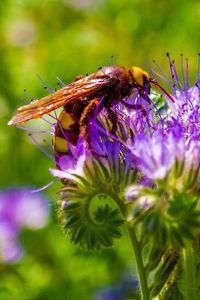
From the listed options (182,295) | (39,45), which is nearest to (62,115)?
(182,295)

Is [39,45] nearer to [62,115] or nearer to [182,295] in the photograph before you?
[62,115]

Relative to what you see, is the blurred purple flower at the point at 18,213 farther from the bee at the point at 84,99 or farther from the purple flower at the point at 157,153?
the purple flower at the point at 157,153

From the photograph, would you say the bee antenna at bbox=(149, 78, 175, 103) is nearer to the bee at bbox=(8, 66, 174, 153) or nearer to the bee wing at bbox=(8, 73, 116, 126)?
the bee at bbox=(8, 66, 174, 153)

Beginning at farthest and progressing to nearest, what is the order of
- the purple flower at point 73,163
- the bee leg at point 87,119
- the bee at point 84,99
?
the bee at point 84,99 < the bee leg at point 87,119 < the purple flower at point 73,163

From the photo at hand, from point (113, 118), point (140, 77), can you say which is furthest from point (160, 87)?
point (113, 118)

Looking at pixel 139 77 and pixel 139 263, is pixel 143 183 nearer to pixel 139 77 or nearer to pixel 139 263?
pixel 139 263

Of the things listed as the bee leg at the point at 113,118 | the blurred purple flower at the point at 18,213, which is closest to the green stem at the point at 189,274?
the bee leg at the point at 113,118
